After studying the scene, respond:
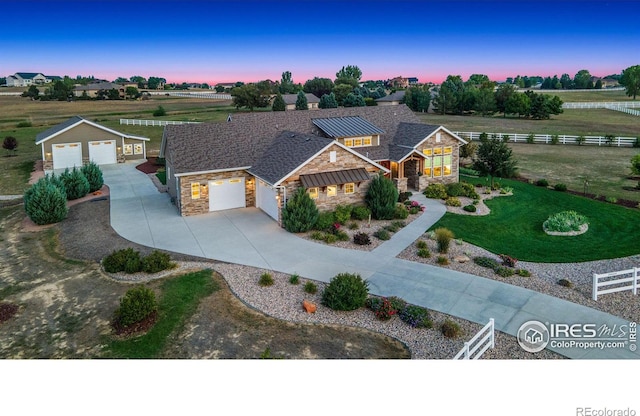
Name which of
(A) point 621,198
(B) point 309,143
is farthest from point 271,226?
(A) point 621,198

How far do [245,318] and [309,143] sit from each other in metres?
13.8

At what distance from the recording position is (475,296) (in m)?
15.1

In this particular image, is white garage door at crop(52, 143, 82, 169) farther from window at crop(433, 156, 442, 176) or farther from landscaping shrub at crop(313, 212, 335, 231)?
window at crop(433, 156, 442, 176)

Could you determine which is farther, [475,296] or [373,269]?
[373,269]

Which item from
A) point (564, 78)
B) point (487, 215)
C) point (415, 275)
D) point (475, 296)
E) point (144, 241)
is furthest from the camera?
point (564, 78)

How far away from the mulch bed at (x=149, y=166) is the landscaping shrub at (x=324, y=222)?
21.6 metres

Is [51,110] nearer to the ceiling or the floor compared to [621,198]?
nearer to the ceiling

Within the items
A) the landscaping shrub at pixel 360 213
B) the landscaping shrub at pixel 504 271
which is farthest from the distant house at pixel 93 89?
the landscaping shrub at pixel 504 271

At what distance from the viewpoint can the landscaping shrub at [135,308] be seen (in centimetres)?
1320

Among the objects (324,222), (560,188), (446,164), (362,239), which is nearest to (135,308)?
(362,239)

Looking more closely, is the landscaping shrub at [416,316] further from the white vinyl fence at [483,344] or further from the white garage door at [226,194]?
the white garage door at [226,194]

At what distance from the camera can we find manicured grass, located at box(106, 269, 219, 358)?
1211cm
